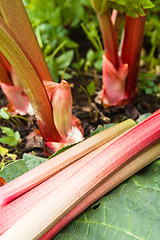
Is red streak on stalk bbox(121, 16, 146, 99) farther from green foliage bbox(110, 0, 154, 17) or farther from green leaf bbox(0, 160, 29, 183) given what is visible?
green leaf bbox(0, 160, 29, 183)

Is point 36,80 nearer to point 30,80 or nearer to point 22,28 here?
point 30,80

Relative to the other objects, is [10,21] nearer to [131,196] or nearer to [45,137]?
[45,137]

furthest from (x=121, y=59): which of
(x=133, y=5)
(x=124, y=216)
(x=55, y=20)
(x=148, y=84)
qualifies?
(x=124, y=216)

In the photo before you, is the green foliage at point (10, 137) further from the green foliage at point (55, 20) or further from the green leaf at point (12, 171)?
the green foliage at point (55, 20)

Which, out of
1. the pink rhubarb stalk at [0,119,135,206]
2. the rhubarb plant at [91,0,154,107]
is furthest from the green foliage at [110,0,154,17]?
the pink rhubarb stalk at [0,119,135,206]

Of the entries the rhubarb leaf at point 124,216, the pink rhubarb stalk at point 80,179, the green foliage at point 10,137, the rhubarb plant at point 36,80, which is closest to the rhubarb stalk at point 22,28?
the rhubarb plant at point 36,80

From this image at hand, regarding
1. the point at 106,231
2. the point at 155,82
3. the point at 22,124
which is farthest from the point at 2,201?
the point at 155,82
